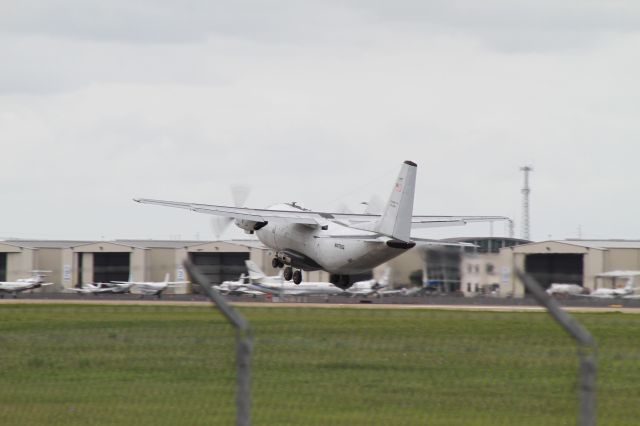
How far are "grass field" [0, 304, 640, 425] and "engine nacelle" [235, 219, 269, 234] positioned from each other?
32.7m

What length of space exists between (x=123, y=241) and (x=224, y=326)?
78.8 metres

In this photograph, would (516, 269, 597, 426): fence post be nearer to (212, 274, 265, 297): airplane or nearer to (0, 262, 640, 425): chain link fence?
(0, 262, 640, 425): chain link fence

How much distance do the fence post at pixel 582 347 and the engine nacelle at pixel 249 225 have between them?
56.5m

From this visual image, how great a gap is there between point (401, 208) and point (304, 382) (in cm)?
3812

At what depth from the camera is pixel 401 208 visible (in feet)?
195

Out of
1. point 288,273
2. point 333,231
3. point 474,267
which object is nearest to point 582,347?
point 474,267

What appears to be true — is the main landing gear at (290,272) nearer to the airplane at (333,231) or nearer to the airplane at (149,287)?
the airplane at (333,231)

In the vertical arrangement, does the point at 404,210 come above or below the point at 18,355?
above

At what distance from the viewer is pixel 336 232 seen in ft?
Result: 211

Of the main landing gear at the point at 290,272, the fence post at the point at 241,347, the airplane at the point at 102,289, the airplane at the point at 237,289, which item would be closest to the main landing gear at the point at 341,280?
the main landing gear at the point at 290,272

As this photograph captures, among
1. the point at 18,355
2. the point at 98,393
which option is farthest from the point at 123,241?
the point at 98,393

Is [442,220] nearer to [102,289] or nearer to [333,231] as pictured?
[333,231]

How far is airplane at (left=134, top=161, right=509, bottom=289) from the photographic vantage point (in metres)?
59.2

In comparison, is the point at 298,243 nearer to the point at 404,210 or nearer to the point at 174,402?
the point at 404,210
